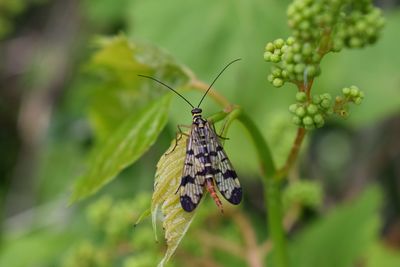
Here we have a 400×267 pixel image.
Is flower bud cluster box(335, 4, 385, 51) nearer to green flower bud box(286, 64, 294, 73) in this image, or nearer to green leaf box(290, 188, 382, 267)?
green flower bud box(286, 64, 294, 73)

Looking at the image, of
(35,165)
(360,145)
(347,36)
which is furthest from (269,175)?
(35,165)

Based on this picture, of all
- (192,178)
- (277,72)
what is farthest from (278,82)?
(192,178)

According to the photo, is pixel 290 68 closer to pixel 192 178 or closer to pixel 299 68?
pixel 299 68

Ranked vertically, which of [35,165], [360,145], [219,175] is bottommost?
[219,175]

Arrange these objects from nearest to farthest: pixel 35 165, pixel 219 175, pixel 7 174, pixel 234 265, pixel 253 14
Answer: pixel 219 175 → pixel 234 265 → pixel 253 14 → pixel 35 165 → pixel 7 174

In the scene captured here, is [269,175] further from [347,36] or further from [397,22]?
[397,22]

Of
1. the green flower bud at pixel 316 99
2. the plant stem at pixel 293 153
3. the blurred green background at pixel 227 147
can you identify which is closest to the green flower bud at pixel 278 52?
the green flower bud at pixel 316 99
